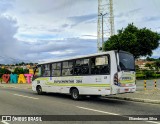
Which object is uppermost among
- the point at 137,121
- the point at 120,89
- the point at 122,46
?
the point at 122,46

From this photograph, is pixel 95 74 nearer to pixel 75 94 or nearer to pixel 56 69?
pixel 75 94

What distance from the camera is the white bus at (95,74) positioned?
1577 centimetres

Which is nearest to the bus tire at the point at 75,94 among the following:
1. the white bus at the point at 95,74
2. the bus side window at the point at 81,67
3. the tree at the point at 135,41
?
the white bus at the point at 95,74

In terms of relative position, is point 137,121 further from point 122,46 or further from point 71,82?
point 122,46

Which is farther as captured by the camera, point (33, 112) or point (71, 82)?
point (71, 82)

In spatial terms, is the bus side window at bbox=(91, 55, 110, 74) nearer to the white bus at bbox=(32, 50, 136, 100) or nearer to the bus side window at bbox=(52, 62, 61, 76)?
the white bus at bbox=(32, 50, 136, 100)

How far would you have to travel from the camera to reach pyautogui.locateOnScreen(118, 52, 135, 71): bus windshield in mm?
16125

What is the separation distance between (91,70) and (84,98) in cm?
260

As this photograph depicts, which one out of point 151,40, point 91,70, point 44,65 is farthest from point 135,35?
point 91,70

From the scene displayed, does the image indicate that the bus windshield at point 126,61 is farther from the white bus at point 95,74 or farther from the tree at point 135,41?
the tree at point 135,41

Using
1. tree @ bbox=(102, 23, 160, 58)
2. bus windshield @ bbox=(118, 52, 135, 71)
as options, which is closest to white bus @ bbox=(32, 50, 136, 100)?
bus windshield @ bbox=(118, 52, 135, 71)

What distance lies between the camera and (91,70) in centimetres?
1697

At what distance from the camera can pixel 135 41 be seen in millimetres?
47094

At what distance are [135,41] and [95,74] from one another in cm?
3171
